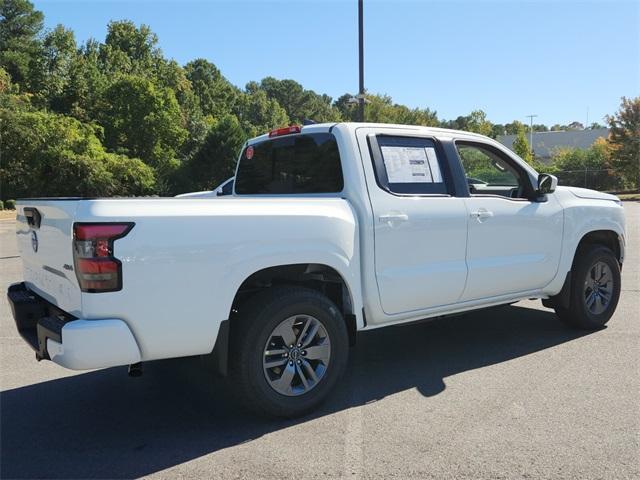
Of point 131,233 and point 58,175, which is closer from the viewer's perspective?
point 131,233

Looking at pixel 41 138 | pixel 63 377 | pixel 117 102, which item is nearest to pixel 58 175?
pixel 41 138

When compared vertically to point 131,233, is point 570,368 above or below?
below

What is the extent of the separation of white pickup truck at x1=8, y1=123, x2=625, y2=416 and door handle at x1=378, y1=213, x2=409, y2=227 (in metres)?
0.01

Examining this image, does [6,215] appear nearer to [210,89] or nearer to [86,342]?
[86,342]

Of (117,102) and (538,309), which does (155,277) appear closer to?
(538,309)

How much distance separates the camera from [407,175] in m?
4.54

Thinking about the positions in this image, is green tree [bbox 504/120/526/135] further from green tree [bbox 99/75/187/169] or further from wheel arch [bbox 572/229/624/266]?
wheel arch [bbox 572/229/624/266]

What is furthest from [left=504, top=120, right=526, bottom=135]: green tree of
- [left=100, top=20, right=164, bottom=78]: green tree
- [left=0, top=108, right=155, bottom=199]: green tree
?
[left=0, top=108, right=155, bottom=199]: green tree

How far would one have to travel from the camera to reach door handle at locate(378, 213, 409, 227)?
4.21 m

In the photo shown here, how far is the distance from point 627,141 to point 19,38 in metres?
57.9

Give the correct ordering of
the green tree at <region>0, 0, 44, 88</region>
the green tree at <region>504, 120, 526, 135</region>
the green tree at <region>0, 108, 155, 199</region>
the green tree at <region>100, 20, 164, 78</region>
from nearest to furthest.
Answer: the green tree at <region>0, 108, 155, 199</region> → the green tree at <region>0, 0, 44, 88</region> → the green tree at <region>100, 20, 164, 78</region> → the green tree at <region>504, 120, 526, 135</region>

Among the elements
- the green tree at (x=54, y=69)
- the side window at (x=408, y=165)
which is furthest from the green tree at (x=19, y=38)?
the side window at (x=408, y=165)

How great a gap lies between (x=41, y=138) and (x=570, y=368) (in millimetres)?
37879

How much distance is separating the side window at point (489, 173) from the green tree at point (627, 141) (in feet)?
136
